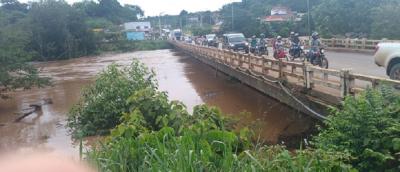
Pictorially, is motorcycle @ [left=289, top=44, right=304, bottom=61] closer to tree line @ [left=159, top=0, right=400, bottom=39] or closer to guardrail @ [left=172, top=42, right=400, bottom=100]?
guardrail @ [left=172, top=42, right=400, bottom=100]

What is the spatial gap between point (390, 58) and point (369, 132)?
497 cm

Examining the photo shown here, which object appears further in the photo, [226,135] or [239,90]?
[239,90]

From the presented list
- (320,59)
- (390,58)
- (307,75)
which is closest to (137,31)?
(320,59)

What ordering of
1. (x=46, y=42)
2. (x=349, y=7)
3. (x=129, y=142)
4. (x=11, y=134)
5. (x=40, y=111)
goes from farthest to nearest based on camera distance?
(x=46, y=42) → (x=349, y=7) → (x=40, y=111) → (x=11, y=134) → (x=129, y=142)

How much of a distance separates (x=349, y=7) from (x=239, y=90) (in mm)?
15821

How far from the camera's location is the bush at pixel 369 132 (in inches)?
194

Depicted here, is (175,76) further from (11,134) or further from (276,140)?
(276,140)

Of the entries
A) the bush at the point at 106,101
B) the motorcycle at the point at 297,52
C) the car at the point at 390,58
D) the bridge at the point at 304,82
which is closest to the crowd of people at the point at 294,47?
the motorcycle at the point at 297,52

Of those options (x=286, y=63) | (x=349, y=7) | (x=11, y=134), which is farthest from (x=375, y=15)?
(x=11, y=134)

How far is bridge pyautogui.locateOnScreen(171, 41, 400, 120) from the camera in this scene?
313 inches

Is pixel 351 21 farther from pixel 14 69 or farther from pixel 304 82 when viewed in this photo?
pixel 304 82

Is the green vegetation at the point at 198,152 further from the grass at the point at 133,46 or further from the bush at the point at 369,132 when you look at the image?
the grass at the point at 133,46

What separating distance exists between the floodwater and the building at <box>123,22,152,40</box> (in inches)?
2151

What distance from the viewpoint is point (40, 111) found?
18.3 meters
